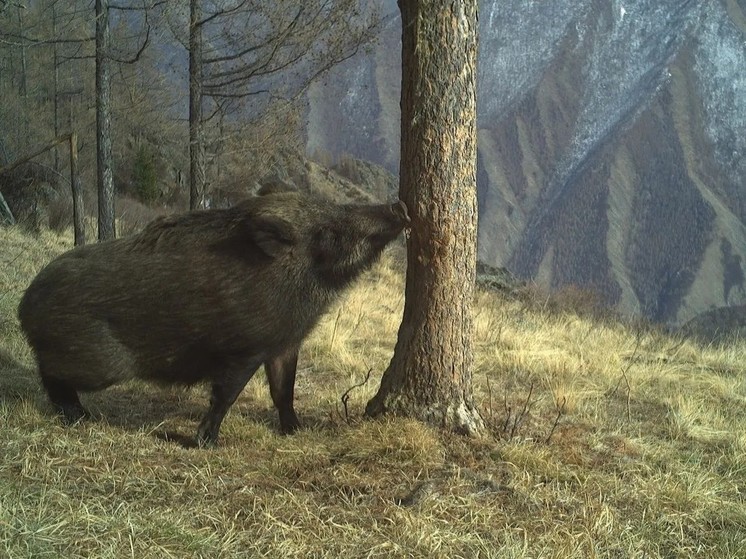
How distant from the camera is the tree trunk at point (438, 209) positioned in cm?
411

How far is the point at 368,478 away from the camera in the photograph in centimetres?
351

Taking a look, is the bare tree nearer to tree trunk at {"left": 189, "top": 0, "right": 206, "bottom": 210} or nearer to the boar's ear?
tree trunk at {"left": 189, "top": 0, "right": 206, "bottom": 210}

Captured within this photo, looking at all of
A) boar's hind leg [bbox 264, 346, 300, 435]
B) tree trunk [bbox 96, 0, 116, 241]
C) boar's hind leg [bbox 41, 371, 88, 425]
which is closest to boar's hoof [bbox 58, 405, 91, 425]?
boar's hind leg [bbox 41, 371, 88, 425]

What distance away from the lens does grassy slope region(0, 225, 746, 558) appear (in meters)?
2.83

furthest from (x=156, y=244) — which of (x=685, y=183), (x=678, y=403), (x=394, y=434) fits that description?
(x=685, y=183)

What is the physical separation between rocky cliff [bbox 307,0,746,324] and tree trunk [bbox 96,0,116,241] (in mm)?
5555

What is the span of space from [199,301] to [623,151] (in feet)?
69.8

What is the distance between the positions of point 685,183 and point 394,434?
2072cm

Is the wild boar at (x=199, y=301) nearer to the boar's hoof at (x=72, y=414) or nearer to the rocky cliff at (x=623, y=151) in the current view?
the boar's hoof at (x=72, y=414)

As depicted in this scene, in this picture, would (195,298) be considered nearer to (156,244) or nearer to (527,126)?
(156,244)

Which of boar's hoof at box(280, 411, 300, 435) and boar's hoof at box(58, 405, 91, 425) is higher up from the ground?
boar's hoof at box(58, 405, 91, 425)

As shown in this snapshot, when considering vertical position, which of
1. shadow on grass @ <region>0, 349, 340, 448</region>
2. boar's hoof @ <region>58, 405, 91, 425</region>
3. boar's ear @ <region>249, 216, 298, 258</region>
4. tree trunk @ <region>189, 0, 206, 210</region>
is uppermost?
tree trunk @ <region>189, 0, 206, 210</region>

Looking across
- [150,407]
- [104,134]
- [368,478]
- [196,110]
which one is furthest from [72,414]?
[104,134]

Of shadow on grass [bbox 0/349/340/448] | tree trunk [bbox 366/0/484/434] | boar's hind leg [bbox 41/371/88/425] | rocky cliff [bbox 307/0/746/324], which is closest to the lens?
tree trunk [bbox 366/0/484/434]
